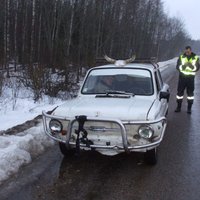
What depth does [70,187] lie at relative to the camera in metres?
5.18

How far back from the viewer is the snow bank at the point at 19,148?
223 inches

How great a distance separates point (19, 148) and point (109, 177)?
1732mm

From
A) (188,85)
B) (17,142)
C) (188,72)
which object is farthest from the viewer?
(188,85)

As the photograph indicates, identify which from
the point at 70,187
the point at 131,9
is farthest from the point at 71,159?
the point at 131,9

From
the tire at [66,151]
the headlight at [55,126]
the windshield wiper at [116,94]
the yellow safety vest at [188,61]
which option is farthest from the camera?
the yellow safety vest at [188,61]

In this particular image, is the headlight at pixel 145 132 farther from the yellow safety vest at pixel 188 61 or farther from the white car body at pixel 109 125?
the yellow safety vest at pixel 188 61

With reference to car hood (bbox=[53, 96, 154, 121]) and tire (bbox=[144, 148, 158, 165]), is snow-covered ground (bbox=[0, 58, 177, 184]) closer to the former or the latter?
car hood (bbox=[53, 96, 154, 121])

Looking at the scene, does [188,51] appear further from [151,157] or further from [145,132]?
[145,132]

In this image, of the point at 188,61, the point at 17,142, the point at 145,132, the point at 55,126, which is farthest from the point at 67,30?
the point at 145,132

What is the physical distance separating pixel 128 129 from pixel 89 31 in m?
24.8

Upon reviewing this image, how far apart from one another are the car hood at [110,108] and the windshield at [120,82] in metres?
0.55

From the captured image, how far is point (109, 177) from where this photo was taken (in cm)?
562

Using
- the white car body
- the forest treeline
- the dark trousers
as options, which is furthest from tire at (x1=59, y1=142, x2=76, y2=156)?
the forest treeline

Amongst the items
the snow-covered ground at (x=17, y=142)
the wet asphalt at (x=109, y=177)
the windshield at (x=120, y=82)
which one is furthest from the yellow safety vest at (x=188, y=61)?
the snow-covered ground at (x=17, y=142)
